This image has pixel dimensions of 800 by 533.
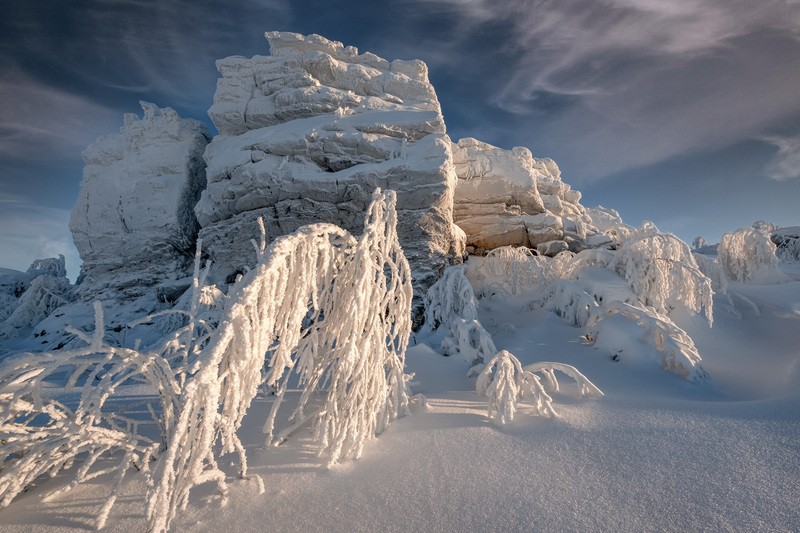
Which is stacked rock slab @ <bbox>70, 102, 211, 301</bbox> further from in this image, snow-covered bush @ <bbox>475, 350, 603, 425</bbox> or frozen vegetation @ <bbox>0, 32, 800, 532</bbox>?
snow-covered bush @ <bbox>475, 350, 603, 425</bbox>

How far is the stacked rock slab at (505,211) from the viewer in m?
16.4

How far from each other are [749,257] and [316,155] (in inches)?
572

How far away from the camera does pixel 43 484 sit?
2.10 meters

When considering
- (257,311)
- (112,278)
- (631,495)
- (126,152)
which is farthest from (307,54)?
(631,495)

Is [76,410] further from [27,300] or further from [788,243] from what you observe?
[788,243]

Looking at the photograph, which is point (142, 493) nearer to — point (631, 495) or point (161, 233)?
point (631, 495)

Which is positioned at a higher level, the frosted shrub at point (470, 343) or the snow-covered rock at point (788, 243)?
the snow-covered rock at point (788, 243)

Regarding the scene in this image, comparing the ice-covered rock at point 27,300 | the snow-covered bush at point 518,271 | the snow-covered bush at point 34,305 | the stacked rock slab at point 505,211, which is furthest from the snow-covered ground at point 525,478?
the ice-covered rock at point 27,300

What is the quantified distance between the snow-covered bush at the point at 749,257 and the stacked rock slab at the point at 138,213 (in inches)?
816

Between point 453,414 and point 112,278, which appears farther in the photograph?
point 112,278

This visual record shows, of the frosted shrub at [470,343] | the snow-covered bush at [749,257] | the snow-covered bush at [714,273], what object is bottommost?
the frosted shrub at [470,343]

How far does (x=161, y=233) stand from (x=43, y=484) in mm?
17004

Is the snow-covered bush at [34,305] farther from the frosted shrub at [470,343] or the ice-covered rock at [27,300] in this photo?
the frosted shrub at [470,343]

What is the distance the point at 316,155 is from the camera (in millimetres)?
13727
